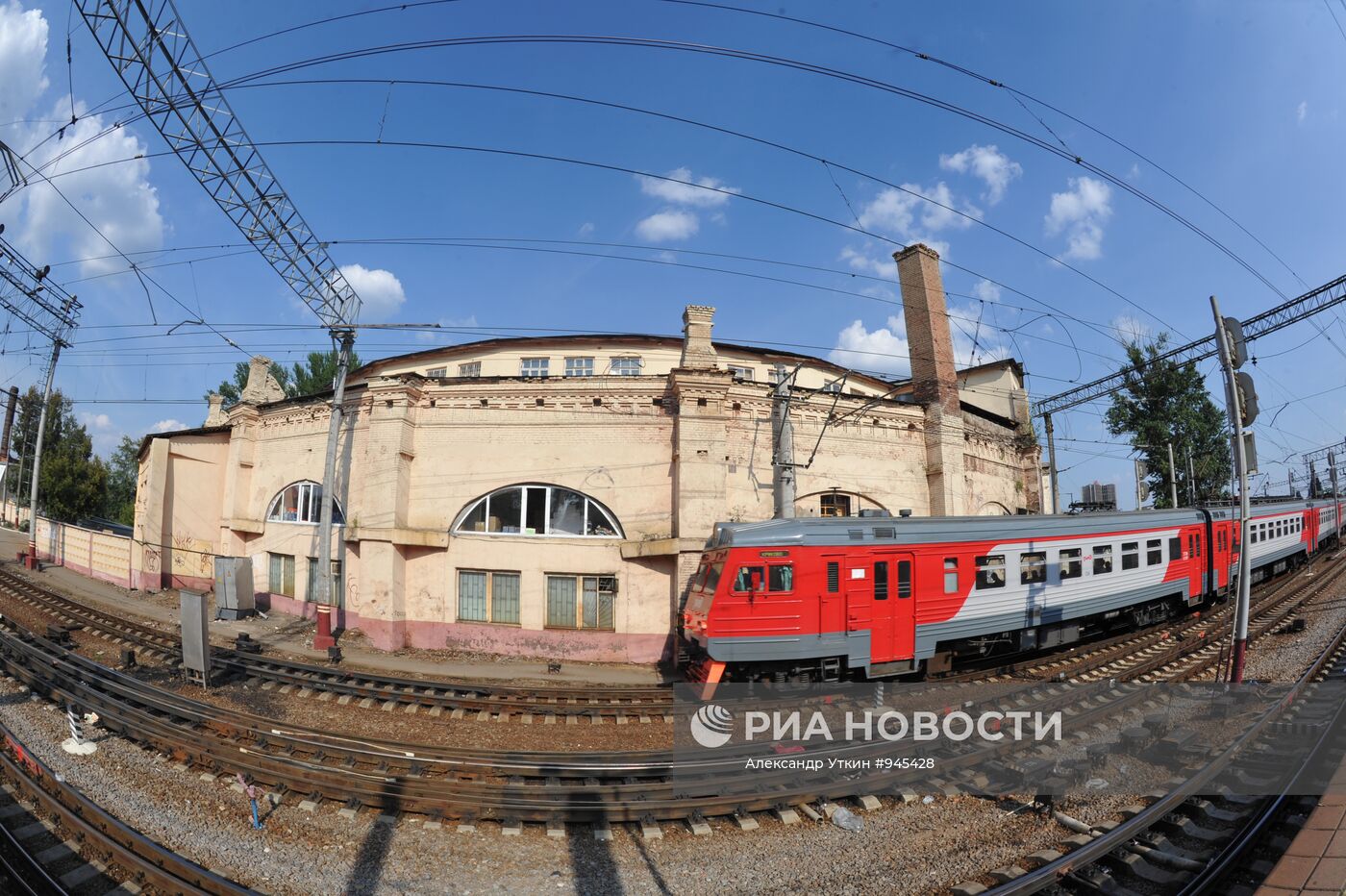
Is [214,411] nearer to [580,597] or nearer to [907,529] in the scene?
[580,597]

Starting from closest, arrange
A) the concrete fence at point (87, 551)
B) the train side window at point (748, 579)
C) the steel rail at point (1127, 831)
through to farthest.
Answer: the steel rail at point (1127, 831) → the train side window at point (748, 579) → the concrete fence at point (87, 551)

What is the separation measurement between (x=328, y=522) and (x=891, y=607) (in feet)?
45.3

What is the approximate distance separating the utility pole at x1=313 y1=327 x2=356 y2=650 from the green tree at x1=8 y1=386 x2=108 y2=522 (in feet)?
104

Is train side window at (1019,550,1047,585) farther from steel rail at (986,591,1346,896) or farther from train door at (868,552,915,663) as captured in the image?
steel rail at (986,591,1346,896)

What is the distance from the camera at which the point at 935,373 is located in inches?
737

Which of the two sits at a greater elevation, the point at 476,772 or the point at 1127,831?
the point at 1127,831

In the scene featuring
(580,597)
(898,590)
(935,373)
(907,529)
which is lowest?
(580,597)

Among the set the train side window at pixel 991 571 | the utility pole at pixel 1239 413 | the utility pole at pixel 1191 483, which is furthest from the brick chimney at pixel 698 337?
the utility pole at pixel 1191 483

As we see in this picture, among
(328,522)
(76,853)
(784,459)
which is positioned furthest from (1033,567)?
(328,522)

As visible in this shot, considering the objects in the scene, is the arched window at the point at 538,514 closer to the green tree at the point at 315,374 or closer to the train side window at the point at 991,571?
the train side window at the point at 991,571

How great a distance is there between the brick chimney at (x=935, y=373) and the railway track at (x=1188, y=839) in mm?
10252

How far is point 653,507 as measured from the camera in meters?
16.1

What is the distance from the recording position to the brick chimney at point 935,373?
17953mm

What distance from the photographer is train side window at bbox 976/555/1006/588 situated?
12.3 metres
